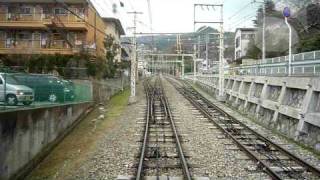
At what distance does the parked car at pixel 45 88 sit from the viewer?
19.8m

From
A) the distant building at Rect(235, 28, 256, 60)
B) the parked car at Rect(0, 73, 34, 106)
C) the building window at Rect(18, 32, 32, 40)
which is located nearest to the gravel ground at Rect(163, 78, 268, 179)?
the parked car at Rect(0, 73, 34, 106)

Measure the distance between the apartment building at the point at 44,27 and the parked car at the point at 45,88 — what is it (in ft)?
86.4

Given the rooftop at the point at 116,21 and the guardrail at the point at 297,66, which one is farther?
the rooftop at the point at 116,21

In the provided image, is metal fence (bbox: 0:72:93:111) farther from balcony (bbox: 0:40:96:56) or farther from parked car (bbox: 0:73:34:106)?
balcony (bbox: 0:40:96:56)

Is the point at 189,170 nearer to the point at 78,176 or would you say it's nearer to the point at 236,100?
the point at 78,176

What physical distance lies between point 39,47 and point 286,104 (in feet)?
114

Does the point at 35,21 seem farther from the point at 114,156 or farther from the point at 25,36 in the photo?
the point at 114,156

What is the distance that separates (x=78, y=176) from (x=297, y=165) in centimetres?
622

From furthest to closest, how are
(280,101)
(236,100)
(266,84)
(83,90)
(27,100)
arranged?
1. (236,100)
2. (83,90)
3. (266,84)
4. (280,101)
5. (27,100)

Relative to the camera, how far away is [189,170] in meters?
13.5

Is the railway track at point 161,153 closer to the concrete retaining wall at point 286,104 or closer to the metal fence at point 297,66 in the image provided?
the concrete retaining wall at point 286,104

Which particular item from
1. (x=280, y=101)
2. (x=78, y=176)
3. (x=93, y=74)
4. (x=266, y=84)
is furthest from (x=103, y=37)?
(x=78, y=176)

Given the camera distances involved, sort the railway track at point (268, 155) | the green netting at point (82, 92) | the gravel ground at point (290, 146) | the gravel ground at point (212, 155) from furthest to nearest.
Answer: the green netting at point (82, 92)
the gravel ground at point (290, 146)
the gravel ground at point (212, 155)
the railway track at point (268, 155)

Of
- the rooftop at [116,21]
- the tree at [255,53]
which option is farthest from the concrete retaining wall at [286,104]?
the rooftop at [116,21]
